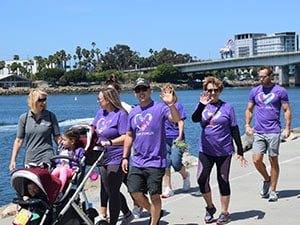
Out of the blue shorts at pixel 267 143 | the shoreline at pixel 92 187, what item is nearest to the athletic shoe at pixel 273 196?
the blue shorts at pixel 267 143

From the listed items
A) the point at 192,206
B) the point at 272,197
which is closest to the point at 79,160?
the point at 192,206

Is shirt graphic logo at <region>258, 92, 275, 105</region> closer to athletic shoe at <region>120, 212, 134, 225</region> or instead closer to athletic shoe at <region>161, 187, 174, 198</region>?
athletic shoe at <region>161, 187, 174, 198</region>

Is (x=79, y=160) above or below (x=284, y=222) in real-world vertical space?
above

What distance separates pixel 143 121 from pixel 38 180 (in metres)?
1.61

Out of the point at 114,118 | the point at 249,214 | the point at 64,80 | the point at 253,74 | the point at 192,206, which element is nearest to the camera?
the point at 114,118

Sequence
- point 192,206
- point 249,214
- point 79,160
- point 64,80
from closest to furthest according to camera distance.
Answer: point 79,160, point 249,214, point 192,206, point 64,80

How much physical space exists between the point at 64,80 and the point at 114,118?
15442 cm

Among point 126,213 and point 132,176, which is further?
point 126,213

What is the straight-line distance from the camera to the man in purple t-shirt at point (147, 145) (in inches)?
255

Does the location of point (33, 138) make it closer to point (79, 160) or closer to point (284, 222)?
point (79, 160)

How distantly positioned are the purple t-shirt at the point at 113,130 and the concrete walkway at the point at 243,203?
3.71 ft

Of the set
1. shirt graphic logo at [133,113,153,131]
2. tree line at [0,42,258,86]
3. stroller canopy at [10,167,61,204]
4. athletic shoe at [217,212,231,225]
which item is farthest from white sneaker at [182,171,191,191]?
tree line at [0,42,258,86]

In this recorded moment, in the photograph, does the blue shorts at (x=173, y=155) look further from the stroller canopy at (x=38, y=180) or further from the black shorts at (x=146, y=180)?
the stroller canopy at (x=38, y=180)

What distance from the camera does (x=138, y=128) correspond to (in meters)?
6.59
